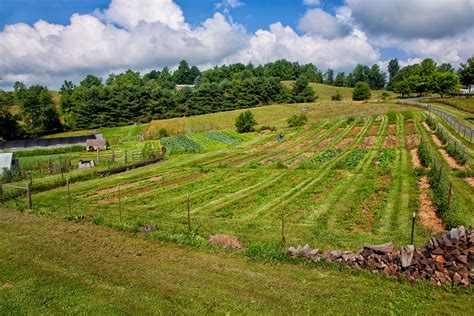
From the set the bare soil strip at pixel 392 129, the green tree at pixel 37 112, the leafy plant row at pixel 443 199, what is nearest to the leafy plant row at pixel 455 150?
the leafy plant row at pixel 443 199

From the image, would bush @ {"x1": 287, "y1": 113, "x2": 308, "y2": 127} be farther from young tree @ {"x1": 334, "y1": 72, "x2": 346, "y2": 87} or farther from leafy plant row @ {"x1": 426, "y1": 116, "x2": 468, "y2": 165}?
young tree @ {"x1": 334, "y1": 72, "x2": 346, "y2": 87}

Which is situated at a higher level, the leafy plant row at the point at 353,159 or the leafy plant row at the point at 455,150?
the leafy plant row at the point at 455,150

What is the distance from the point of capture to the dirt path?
13.6 meters

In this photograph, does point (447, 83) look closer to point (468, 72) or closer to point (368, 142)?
point (468, 72)

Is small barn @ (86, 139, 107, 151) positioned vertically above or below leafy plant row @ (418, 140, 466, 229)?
below

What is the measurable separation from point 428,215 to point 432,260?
7085 millimetres

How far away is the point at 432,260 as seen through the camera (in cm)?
881

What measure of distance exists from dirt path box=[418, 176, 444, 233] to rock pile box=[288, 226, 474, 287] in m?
4.88

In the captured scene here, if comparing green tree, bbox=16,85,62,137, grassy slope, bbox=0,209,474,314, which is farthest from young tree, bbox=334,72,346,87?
grassy slope, bbox=0,209,474,314

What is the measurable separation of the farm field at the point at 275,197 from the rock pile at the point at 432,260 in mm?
2252

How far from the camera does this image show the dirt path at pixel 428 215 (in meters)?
13.6

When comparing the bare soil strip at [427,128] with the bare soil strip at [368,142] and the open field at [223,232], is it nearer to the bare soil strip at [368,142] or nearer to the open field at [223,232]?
the bare soil strip at [368,142]

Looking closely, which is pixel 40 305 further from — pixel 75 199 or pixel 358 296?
pixel 75 199

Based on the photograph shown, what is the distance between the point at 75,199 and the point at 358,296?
19.1m
